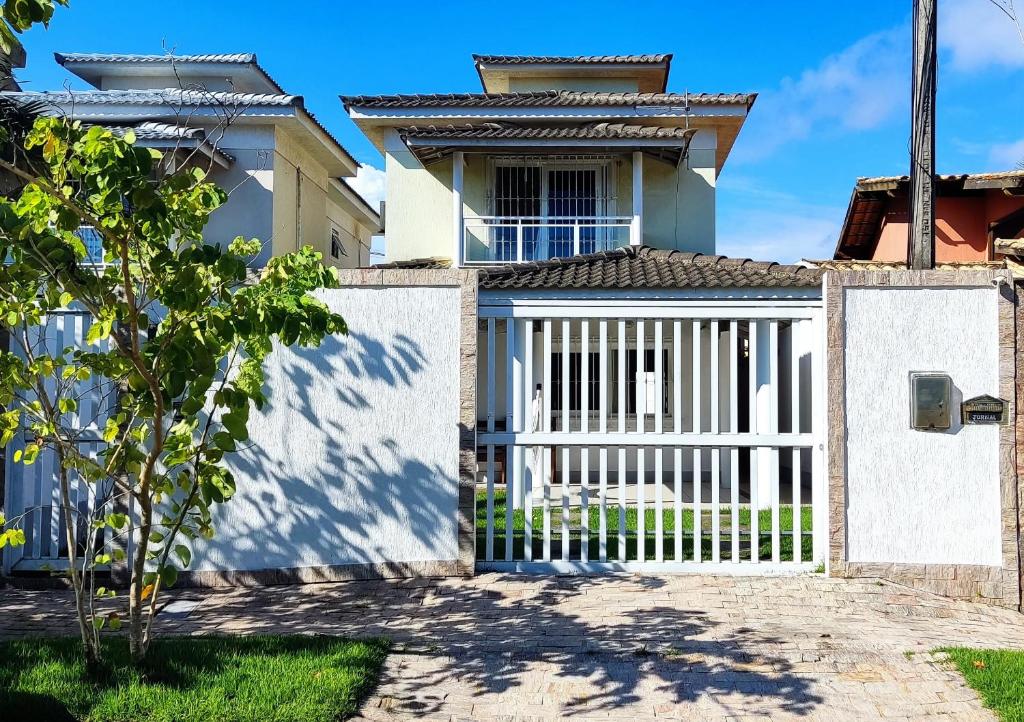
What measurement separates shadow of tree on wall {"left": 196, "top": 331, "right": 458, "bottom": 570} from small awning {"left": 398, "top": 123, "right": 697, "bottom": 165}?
367 inches

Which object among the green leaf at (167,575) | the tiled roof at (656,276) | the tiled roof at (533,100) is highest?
the tiled roof at (533,100)

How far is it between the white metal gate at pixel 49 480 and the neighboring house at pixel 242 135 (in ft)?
27.7

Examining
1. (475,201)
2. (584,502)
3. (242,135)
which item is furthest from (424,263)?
(584,502)

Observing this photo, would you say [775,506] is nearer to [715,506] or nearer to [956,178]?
[715,506]

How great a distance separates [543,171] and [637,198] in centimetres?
213

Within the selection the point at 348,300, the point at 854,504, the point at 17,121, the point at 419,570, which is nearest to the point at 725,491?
the point at 854,504

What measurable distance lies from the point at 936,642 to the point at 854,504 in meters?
1.52

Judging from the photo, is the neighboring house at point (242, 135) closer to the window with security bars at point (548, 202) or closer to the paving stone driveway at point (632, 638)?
the window with security bars at point (548, 202)

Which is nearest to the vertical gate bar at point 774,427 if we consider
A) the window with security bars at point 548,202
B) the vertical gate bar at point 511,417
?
the vertical gate bar at point 511,417

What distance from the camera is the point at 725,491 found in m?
13.1

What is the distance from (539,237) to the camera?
1609 centimetres

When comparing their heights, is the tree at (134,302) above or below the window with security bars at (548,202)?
below

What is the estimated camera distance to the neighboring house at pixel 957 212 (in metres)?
15.0

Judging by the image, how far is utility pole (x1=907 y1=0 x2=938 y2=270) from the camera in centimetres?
748
